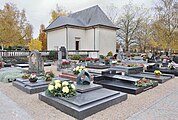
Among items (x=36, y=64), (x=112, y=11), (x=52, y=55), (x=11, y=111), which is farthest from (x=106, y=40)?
(x=11, y=111)

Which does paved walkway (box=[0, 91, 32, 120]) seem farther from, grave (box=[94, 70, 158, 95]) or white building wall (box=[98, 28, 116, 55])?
white building wall (box=[98, 28, 116, 55])

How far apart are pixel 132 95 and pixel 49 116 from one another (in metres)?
3.18

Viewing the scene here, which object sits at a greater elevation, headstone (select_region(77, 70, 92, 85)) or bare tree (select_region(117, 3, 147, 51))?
bare tree (select_region(117, 3, 147, 51))

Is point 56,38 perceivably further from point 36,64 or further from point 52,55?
point 36,64

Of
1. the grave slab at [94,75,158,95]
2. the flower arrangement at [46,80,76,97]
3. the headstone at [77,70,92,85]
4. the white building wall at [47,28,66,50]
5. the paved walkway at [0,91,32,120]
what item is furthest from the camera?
the white building wall at [47,28,66,50]

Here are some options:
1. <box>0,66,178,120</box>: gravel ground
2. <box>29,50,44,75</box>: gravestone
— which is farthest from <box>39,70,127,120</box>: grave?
<box>29,50,44,75</box>: gravestone

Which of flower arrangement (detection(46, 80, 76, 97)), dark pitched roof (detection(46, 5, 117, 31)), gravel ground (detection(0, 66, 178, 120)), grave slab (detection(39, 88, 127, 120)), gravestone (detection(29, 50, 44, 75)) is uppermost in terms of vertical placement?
dark pitched roof (detection(46, 5, 117, 31))

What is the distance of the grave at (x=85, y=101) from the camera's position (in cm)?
366

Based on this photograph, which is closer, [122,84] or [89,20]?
[122,84]

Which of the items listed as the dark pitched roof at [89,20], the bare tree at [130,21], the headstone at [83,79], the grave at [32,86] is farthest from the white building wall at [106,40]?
the headstone at [83,79]

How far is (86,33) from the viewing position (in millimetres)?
27375

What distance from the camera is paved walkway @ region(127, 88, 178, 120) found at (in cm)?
360

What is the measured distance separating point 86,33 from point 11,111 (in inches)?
956

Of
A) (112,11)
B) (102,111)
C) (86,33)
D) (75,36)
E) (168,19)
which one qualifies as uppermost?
(112,11)
